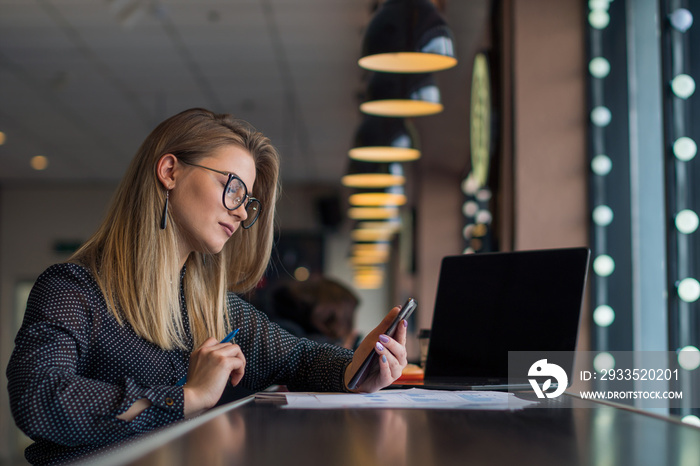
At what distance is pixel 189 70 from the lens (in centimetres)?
616

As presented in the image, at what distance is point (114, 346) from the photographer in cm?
142

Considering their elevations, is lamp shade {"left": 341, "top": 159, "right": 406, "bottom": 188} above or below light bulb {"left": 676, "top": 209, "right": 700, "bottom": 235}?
above

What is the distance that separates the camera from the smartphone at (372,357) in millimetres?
1448

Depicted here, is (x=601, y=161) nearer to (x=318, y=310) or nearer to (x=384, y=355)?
(x=318, y=310)

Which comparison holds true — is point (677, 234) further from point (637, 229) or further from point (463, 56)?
point (463, 56)

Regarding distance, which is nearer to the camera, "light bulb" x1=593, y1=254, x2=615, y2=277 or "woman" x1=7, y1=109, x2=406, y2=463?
"woman" x1=7, y1=109, x2=406, y2=463

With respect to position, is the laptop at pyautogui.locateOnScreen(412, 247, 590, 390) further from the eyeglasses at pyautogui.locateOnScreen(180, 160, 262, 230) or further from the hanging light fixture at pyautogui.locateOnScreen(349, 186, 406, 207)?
the hanging light fixture at pyautogui.locateOnScreen(349, 186, 406, 207)

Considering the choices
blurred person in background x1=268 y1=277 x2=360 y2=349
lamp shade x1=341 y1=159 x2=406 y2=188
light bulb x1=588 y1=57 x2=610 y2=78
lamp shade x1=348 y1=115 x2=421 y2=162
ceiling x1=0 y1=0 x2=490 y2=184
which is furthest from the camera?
ceiling x1=0 y1=0 x2=490 y2=184

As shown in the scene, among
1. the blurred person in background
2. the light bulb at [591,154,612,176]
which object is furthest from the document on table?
the blurred person in background

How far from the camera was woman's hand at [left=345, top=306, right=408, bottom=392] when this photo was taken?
143 cm

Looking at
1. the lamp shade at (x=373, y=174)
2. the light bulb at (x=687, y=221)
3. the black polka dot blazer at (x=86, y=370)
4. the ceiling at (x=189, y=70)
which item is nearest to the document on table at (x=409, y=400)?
the black polka dot blazer at (x=86, y=370)

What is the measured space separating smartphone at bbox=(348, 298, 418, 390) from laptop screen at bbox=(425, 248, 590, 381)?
324 mm

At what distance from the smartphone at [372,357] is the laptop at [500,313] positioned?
0.19m

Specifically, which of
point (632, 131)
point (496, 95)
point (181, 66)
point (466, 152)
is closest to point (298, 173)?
point (466, 152)
